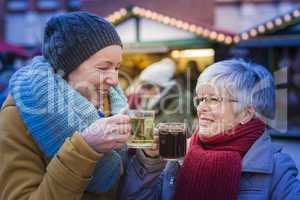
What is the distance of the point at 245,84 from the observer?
2072 mm

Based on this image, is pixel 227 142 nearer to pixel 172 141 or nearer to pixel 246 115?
pixel 246 115

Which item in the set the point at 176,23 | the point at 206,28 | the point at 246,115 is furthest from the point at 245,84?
the point at 176,23

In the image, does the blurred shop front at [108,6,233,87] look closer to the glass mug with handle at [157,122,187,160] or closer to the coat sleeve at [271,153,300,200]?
the glass mug with handle at [157,122,187,160]

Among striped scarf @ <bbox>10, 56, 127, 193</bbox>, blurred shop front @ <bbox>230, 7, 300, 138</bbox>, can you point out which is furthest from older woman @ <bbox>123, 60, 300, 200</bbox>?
blurred shop front @ <bbox>230, 7, 300, 138</bbox>

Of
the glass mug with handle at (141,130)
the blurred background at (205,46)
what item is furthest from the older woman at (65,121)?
the blurred background at (205,46)

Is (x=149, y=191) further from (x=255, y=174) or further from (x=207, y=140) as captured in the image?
(x=255, y=174)

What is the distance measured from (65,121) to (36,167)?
0.72 ft

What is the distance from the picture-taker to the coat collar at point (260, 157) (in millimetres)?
1892

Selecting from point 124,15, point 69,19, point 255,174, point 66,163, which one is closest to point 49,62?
point 69,19

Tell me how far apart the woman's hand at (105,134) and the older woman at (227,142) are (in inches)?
20.4

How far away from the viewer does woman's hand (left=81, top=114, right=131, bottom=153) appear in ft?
5.18

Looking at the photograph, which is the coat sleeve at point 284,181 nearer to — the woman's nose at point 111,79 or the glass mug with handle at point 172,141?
the glass mug with handle at point 172,141

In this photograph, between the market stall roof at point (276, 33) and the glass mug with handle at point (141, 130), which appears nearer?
the glass mug with handle at point (141, 130)

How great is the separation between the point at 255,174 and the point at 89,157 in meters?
0.81
